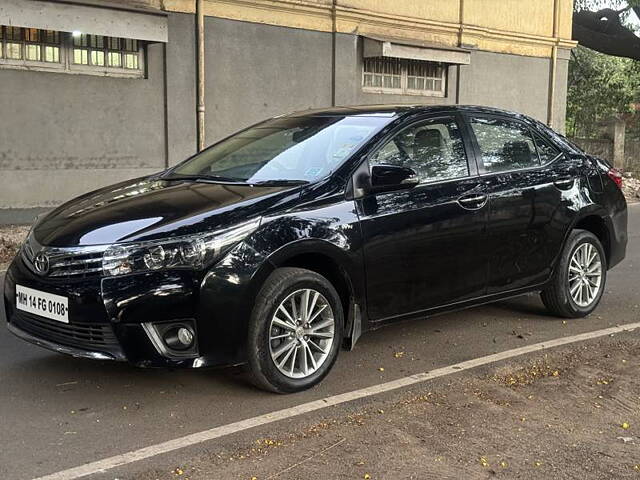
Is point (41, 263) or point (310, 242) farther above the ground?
point (310, 242)

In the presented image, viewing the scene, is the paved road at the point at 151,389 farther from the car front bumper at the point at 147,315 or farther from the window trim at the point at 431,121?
the window trim at the point at 431,121

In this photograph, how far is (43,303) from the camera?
416 centimetres

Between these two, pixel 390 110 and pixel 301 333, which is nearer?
pixel 301 333

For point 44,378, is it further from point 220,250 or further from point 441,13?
point 441,13

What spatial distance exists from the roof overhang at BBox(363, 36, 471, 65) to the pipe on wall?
3.61 meters

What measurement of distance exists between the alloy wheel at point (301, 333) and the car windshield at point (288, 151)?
2.40 feet

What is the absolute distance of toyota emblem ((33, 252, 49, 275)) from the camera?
4.12m

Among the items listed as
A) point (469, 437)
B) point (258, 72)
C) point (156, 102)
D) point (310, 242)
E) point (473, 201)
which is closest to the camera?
point (469, 437)

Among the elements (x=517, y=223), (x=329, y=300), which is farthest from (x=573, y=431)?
(x=517, y=223)

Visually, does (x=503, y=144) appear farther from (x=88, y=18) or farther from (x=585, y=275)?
(x=88, y=18)

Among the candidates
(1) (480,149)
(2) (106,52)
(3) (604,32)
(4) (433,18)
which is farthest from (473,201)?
(3) (604,32)

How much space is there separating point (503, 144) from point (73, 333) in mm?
3253

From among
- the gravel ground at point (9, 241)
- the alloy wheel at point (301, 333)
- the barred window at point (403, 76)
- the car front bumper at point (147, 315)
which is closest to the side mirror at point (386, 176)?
the alloy wheel at point (301, 333)

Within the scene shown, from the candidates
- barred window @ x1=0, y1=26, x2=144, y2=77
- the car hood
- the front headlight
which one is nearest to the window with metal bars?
barred window @ x1=0, y1=26, x2=144, y2=77
